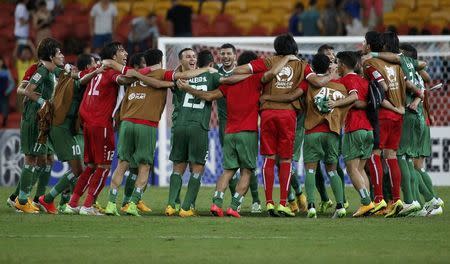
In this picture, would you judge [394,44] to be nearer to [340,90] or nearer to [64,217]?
[340,90]

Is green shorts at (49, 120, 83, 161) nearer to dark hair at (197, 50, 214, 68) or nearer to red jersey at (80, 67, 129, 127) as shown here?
red jersey at (80, 67, 129, 127)

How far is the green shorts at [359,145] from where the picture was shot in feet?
49.2

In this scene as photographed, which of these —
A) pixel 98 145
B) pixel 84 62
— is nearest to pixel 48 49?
pixel 84 62

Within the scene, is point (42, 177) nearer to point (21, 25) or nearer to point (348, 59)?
point (348, 59)

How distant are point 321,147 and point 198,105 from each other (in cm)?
157

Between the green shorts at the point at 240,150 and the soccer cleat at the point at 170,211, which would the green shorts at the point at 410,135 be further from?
the soccer cleat at the point at 170,211

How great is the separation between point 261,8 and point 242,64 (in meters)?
11.9

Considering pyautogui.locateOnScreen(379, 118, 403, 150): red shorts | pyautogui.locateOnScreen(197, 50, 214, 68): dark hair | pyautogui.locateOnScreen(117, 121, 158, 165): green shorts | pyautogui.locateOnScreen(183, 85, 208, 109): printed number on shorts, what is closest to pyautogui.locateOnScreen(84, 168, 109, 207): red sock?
pyautogui.locateOnScreen(117, 121, 158, 165): green shorts

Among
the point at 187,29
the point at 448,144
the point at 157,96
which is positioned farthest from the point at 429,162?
the point at 157,96

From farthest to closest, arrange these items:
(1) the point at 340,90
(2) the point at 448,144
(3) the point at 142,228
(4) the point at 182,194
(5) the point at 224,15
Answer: (5) the point at 224,15 → (2) the point at 448,144 → (4) the point at 182,194 → (1) the point at 340,90 → (3) the point at 142,228

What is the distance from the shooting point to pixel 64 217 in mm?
14961

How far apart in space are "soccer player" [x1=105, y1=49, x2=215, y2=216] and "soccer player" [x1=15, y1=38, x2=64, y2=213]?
124 cm

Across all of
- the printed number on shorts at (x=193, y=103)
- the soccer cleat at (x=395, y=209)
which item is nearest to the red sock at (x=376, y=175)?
the soccer cleat at (x=395, y=209)

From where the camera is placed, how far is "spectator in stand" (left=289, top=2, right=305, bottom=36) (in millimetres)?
25297
